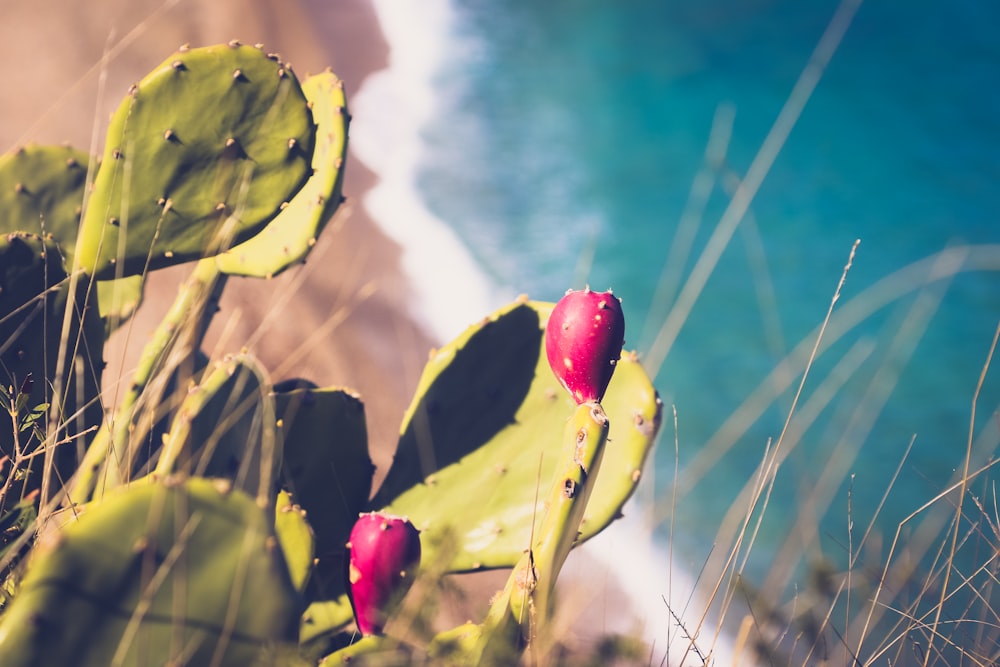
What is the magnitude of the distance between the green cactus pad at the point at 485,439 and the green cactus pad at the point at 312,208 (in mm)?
281

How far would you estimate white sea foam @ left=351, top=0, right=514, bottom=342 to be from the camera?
3707 mm

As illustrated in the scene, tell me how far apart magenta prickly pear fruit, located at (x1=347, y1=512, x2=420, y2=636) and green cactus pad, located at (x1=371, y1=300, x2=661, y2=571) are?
34cm

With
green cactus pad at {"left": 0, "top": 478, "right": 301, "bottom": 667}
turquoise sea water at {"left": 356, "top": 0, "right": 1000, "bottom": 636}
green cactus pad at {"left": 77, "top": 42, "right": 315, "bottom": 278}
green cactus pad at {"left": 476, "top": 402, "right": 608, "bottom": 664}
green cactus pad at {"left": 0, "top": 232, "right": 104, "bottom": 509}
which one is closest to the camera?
green cactus pad at {"left": 0, "top": 478, "right": 301, "bottom": 667}

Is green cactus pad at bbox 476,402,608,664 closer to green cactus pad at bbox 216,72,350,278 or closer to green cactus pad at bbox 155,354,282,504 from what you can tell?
green cactus pad at bbox 155,354,282,504

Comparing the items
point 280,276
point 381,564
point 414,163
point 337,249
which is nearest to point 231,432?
point 381,564

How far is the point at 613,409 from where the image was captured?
127cm

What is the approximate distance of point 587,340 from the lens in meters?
0.94

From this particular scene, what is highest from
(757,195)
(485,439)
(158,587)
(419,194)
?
(158,587)

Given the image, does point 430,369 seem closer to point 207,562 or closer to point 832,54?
point 207,562

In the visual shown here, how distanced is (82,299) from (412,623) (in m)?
0.90

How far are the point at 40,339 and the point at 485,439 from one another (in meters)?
0.66

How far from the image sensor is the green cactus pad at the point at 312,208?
140 cm

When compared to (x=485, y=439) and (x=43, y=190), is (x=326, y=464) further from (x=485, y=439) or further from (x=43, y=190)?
(x=43, y=190)

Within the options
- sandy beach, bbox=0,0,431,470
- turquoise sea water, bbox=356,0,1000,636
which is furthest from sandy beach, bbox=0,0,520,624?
turquoise sea water, bbox=356,0,1000,636
